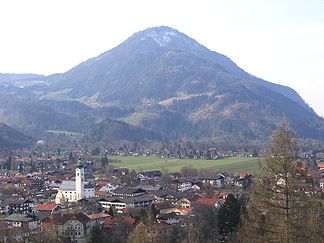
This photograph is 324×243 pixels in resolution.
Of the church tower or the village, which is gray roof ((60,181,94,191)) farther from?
the church tower

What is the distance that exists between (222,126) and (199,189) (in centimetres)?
9456

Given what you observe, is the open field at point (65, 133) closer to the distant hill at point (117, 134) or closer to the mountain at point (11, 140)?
the distant hill at point (117, 134)

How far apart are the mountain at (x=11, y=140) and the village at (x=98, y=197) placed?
97.6ft

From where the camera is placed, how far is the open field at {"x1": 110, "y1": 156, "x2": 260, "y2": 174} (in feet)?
245

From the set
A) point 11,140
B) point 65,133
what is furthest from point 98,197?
point 65,133

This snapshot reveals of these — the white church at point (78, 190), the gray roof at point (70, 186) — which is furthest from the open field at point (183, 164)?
the white church at point (78, 190)

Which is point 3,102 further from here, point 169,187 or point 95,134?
point 169,187

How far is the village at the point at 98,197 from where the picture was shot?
3338cm

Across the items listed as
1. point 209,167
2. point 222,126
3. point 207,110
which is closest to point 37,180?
point 209,167

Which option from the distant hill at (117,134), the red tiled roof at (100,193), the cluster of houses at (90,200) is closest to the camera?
the cluster of houses at (90,200)

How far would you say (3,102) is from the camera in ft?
619

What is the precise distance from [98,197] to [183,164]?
1308 inches

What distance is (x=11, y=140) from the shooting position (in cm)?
11606

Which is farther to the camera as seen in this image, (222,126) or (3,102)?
(3,102)
